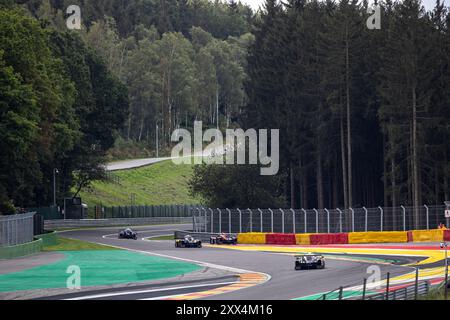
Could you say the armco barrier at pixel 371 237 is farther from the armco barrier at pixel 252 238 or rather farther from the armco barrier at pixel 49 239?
the armco barrier at pixel 49 239

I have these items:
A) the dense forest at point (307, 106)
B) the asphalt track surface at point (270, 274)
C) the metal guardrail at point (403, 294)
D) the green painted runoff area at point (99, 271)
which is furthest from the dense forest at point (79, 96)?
the metal guardrail at point (403, 294)

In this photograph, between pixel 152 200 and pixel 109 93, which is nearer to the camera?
pixel 109 93

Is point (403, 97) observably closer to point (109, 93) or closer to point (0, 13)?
point (0, 13)

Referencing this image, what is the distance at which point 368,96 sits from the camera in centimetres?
9075

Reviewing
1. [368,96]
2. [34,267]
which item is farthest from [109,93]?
[34,267]

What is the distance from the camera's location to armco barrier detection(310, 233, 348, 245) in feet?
223

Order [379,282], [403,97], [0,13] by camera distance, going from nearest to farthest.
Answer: [379,282] → [0,13] → [403,97]

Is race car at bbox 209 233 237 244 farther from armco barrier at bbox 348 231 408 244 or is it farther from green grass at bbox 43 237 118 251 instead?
armco barrier at bbox 348 231 408 244

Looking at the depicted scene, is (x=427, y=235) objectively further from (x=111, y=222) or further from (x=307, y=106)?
(x=111, y=222)

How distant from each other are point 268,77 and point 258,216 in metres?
32.1

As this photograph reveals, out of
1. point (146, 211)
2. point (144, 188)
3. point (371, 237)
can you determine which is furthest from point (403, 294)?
point (144, 188)

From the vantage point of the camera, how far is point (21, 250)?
60.6 meters

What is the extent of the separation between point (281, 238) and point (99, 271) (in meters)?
25.5

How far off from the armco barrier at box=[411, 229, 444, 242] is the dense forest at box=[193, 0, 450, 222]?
9208 mm
